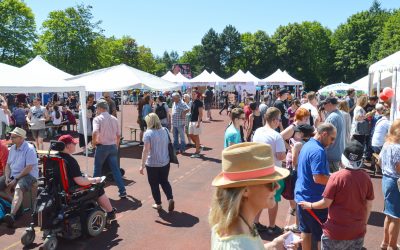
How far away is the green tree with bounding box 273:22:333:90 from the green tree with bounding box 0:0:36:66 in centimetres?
3622

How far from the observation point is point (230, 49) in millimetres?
70375

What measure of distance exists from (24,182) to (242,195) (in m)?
5.43

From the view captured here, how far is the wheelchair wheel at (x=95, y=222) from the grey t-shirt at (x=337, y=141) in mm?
3622

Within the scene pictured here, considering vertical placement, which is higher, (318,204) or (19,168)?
(318,204)

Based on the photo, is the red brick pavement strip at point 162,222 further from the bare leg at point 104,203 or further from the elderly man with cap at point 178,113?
the elderly man with cap at point 178,113

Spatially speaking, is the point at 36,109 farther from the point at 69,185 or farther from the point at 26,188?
the point at 69,185

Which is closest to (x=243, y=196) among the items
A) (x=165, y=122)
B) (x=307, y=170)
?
(x=307, y=170)

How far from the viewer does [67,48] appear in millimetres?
41281

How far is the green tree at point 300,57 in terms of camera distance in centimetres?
5975

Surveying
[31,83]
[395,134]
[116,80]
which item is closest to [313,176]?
[395,134]

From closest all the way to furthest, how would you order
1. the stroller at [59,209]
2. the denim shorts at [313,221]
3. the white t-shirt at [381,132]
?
the denim shorts at [313,221] → the stroller at [59,209] → the white t-shirt at [381,132]

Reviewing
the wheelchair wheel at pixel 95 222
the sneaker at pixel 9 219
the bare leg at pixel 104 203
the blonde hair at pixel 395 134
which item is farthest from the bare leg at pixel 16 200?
the blonde hair at pixel 395 134

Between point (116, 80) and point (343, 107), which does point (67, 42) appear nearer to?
point (116, 80)

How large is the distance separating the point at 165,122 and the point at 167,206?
5428 mm
